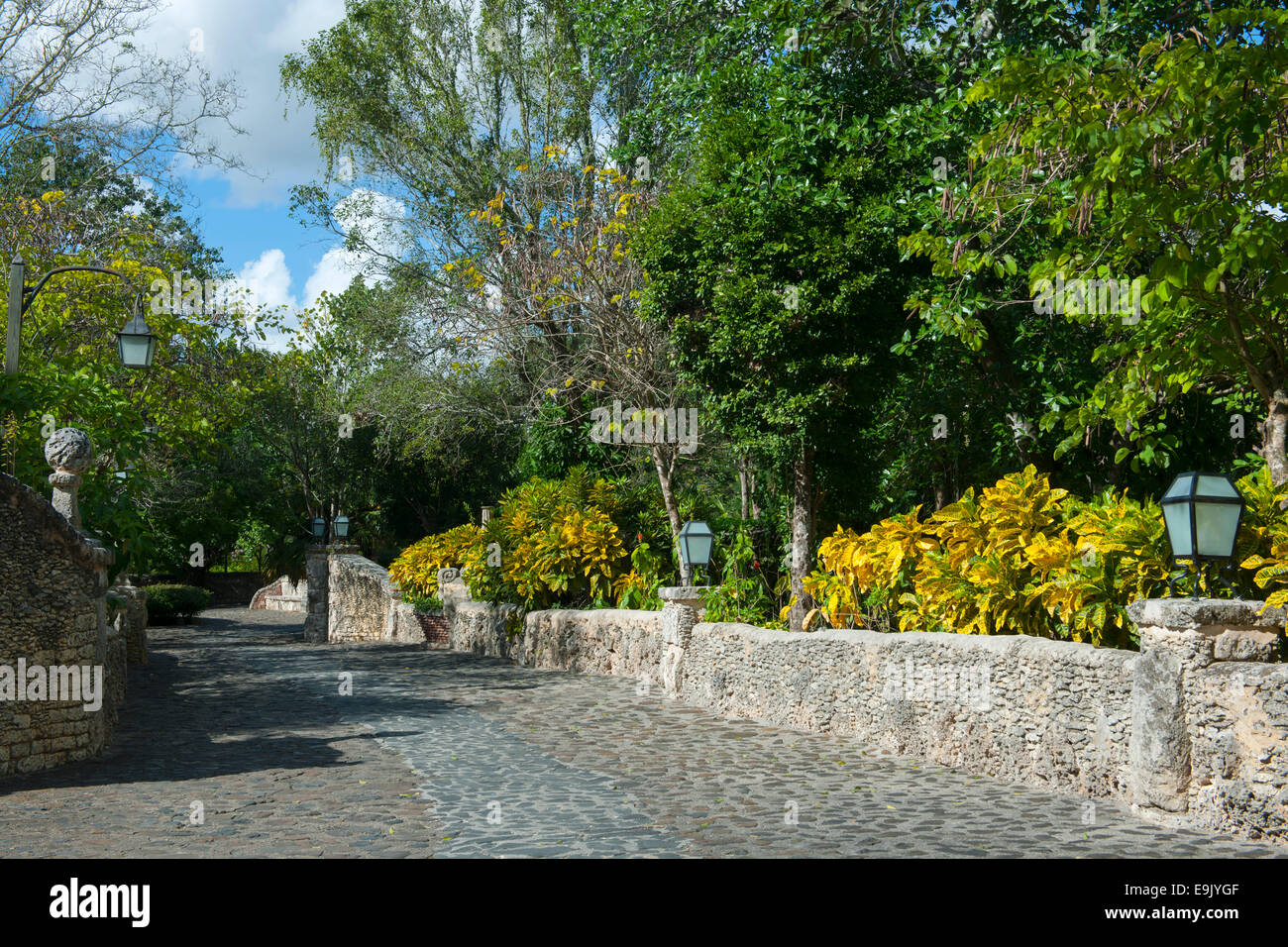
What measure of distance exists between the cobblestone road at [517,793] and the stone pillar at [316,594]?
12.3 meters

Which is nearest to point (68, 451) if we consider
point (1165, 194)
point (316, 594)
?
point (1165, 194)

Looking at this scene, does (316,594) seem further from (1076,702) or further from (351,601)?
(1076,702)

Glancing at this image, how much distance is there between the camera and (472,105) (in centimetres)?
2233

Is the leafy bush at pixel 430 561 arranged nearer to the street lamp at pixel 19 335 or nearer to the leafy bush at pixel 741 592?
the leafy bush at pixel 741 592

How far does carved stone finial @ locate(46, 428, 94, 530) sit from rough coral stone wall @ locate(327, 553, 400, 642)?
14612 mm

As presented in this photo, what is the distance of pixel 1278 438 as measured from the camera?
24.5 feet

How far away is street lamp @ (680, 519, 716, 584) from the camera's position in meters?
11.2

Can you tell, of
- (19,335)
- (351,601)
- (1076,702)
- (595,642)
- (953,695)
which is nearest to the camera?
(1076,702)

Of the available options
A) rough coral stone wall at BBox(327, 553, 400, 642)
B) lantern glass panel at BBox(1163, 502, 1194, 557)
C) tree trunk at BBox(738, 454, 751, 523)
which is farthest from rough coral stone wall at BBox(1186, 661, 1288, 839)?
rough coral stone wall at BBox(327, 553, 400, 642)

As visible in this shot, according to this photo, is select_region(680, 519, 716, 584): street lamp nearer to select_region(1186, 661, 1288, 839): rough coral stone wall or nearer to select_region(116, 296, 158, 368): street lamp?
select_region(116, 296, 158, 368): street lamp

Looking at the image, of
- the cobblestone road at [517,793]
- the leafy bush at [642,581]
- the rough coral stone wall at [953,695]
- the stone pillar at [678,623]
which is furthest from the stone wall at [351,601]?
the rough coral stone wall at [953,695]

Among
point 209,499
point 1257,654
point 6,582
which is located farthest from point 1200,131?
→ point 209,499

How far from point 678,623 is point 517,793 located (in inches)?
191
